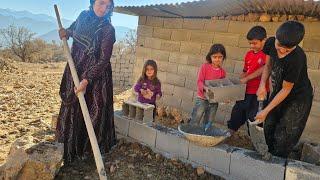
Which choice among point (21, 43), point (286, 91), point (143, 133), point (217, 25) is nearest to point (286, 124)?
point (286, 91)

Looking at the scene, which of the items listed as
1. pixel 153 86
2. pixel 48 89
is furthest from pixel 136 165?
pixel 48 89

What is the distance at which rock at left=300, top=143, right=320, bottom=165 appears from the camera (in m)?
3.76

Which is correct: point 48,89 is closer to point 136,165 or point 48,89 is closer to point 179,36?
point 179,36

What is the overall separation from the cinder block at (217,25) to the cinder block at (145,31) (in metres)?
1.10

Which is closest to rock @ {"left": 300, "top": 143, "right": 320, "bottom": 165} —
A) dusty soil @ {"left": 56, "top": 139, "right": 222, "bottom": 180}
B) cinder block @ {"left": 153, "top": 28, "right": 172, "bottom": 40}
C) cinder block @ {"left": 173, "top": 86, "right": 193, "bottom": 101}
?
dusty soil @ {"left": 56, "top": 139, "right": 222, "bottom": 180}

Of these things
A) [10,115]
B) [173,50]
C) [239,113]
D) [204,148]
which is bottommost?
[10,115]

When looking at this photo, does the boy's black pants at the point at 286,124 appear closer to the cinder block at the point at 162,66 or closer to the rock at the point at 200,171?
the rock at the point at 200,171

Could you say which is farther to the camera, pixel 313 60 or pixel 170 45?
pixel 170 45

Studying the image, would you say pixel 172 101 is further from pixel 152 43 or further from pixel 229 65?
pixel 229 65

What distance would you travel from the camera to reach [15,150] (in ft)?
11.6

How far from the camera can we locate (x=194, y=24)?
5609 mm

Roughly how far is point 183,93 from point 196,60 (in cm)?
56

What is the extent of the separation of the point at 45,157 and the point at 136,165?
92 cm

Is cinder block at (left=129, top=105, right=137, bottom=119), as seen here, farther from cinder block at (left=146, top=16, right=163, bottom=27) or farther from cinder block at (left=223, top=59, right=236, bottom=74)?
cinder block at (left=146, top=16, right=163, bottom=27)
